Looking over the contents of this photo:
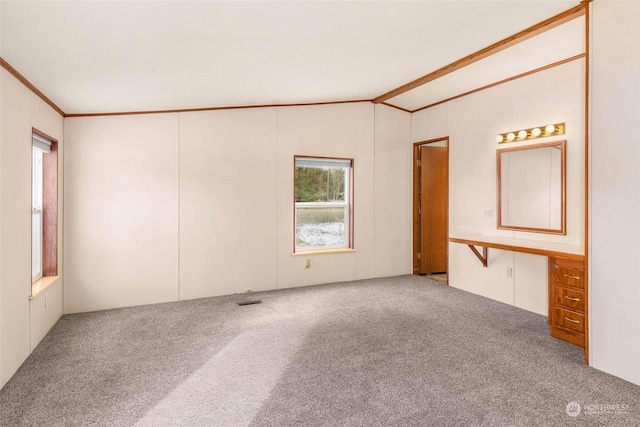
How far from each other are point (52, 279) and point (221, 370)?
216 centimetres

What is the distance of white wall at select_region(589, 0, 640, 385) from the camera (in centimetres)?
231

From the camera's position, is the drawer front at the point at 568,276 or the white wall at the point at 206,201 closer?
the drawer front at the point at 568,276

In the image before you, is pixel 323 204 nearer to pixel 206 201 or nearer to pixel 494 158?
pixel 206 201

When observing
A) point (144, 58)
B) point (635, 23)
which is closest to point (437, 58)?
point (635, 23)

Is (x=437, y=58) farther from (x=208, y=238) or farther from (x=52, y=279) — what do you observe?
(x=52, y=279)

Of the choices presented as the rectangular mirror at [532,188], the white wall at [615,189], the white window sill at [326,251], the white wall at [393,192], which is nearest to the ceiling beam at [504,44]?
the white wall at [615,189]

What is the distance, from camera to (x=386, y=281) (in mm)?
5164

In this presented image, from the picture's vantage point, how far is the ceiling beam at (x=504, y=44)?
8.67 feet

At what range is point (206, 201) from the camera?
4328 millimetres

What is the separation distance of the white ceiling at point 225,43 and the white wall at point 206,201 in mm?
494

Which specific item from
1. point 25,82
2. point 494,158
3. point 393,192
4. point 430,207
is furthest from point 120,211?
point 494,158

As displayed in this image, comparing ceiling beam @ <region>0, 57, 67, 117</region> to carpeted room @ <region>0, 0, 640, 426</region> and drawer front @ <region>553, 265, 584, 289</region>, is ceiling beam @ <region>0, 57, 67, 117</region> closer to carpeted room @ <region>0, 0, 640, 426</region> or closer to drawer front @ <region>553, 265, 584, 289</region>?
carpeted room @ <region>0, 0, 640, 426</region>

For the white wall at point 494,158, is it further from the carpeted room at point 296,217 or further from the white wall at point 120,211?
the white wall at point 120,211

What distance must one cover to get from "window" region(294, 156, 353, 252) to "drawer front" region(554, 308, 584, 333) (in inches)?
108
